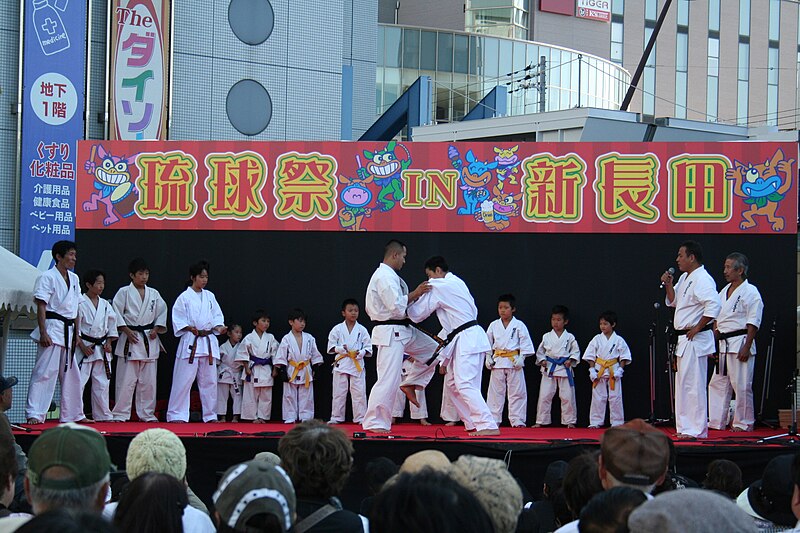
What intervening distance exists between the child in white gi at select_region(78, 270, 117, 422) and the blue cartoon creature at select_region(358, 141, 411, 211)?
8.97 feet

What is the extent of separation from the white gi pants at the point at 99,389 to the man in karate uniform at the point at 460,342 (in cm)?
302

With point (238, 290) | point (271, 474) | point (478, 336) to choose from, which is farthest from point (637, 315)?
point (271, 474)

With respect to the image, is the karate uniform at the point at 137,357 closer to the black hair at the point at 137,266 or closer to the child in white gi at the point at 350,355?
the black hair at the point at 137,266

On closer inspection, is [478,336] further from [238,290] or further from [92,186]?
[92,186]

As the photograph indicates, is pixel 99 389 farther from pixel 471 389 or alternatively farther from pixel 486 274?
pixel 486 274

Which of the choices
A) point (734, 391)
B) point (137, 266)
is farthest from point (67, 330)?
point (734, 391)

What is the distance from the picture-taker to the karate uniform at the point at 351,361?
9.87 meters

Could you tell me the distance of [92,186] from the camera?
1012 centimetres

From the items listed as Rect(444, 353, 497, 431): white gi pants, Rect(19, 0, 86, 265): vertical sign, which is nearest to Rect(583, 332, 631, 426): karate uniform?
Rect(444, 353, 497, 431): white gi pants

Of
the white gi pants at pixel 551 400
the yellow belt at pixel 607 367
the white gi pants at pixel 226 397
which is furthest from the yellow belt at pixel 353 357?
the yellow belt at pixel 607 367

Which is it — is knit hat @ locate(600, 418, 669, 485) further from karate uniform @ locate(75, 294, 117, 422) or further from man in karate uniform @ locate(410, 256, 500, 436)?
karate uniform @ locate(75, 294, 117, 422)

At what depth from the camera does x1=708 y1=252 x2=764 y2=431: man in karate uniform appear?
28.6 feet

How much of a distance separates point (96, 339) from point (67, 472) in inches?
268

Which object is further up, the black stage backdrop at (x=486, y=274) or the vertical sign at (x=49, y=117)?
the vertical sign at (x=49, y=117)
